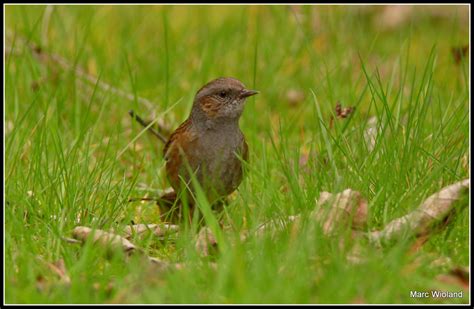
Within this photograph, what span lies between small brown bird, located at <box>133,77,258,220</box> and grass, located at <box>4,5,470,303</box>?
207mm

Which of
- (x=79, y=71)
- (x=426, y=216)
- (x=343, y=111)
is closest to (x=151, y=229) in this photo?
(x=426, y=216)

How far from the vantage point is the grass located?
14.1 feet

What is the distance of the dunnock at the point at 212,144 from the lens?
6.37 m

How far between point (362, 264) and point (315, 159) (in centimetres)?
174

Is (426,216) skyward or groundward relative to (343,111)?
groundward

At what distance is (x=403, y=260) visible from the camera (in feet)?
14.6

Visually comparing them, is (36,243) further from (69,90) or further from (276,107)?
(276,107)

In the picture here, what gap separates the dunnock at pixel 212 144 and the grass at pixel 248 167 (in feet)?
0.65

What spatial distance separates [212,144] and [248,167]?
0.78 meters

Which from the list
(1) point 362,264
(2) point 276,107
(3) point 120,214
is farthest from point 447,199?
(2) point 276,107

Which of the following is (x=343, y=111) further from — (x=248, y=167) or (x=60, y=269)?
(x=60, y=269)

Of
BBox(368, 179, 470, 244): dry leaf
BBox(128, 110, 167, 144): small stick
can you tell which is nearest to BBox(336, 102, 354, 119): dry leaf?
BBox(368, 179, 470, 244): dry leaf

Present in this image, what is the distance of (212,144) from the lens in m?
6.53

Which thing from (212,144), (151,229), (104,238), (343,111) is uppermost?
(343,111)
